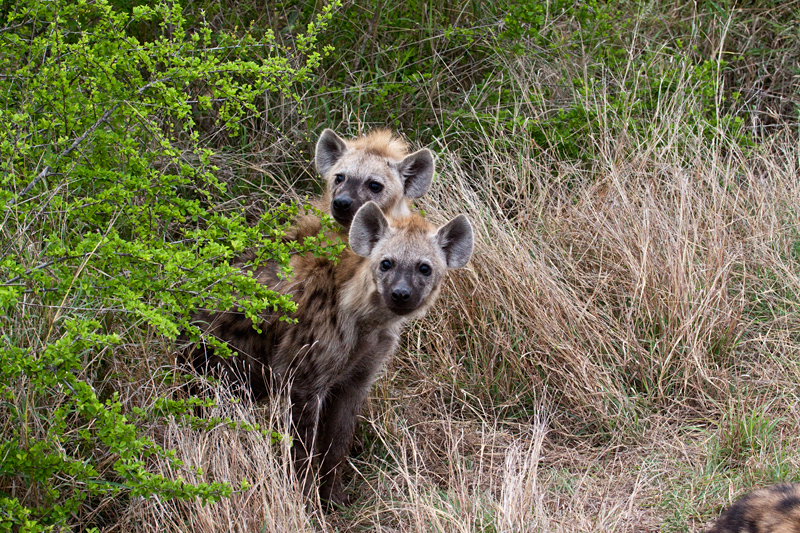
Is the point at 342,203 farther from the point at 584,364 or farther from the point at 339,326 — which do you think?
the point at 584,364

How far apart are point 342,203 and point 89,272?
1.77 meters

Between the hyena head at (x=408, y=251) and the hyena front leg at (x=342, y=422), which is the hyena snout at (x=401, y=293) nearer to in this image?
the hyena head at (x=408, y=251)

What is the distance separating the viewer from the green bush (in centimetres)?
310

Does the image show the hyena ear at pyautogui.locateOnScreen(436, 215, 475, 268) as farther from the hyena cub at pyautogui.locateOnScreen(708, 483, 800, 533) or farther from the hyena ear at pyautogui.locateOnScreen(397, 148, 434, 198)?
the hyena cub at pyautogui.locateOnScreen(708, 483, 800, 533)

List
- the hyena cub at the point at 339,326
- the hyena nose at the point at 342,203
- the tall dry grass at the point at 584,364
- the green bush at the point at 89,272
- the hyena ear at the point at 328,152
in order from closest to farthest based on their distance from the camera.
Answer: the green bush at the point at 89,272 < the tall dry grass at the point at 584,364 < the hyena cub at the point at 339,326 < the hyena nose at the point at 342,203 < the hyena ear at the point at 328,152

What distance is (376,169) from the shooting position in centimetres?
527

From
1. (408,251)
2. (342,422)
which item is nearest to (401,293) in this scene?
(408,251)

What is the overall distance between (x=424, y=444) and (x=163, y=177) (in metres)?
1.93

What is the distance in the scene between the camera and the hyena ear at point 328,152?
5.35m

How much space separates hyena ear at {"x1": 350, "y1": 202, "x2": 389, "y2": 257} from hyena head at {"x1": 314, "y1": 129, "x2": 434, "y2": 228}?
708mm

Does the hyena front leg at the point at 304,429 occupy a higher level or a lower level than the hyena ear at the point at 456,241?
lower

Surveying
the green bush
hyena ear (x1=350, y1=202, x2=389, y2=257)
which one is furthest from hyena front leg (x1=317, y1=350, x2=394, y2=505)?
the green bush

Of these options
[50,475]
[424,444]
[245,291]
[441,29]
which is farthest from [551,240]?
[50,475]

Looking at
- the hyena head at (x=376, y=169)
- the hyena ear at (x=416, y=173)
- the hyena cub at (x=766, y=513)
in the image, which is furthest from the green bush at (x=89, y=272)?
the hyena cub at (x=766, y=513)
